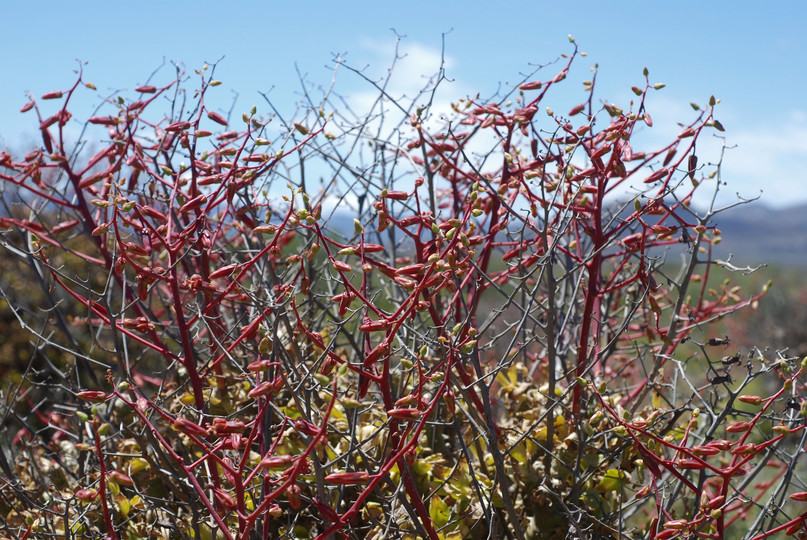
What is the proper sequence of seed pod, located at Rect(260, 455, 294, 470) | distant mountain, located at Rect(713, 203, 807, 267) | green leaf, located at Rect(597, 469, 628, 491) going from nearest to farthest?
seed pod, located at Rect(260, 455, 294, 470), green leaf, located at Rect(597, 469, 628, 491), distant mountain, located at Rect(713, 203, 807, 267)

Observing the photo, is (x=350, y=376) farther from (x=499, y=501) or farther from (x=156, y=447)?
(x=156, y=447)

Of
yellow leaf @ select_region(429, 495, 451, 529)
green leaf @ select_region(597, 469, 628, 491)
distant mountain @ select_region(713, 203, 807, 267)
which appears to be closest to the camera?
yellow leaf @ select_region(429, 495, 451, 529)

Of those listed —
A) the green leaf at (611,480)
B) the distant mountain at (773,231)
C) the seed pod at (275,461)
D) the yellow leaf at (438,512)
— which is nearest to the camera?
the seed pod at (275,461)

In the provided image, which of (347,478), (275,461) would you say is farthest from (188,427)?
(347,478)

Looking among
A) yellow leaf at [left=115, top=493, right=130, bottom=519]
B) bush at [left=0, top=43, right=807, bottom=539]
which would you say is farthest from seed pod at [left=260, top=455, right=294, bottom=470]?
yellow leaf at [left=115, top=493, right=130, bottom=519]

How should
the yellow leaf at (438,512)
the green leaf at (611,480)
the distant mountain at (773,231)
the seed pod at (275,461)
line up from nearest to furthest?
the seed pod at (275,461) < the yellow leaf at (438,512) < the green leaf at (611,480) < the distant mountain at (773,231)

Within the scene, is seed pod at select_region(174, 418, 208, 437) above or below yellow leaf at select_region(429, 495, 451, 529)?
below

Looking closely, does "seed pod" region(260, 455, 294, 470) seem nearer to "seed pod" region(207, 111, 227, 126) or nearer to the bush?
the bush

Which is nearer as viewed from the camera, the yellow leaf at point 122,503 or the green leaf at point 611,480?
the yellow leaf at point 122,503

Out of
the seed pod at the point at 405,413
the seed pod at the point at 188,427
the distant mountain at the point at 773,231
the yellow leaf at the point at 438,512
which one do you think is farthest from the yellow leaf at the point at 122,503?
the distant mountain at the point at 773,231

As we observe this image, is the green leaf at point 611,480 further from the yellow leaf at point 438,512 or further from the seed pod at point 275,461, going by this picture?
the seed pod at point 275,461

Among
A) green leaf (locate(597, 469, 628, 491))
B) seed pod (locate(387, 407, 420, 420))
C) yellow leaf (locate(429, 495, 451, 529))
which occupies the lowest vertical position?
yellow leaf (locate(429, 495, 451, 529))

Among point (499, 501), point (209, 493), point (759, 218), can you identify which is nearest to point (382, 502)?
point (499, 501)

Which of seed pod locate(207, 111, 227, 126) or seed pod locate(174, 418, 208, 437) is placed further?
seed pod locate(207, 111, 227, 126)
